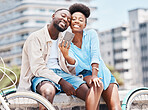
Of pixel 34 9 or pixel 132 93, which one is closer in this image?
pixel 132 93

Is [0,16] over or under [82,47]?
over

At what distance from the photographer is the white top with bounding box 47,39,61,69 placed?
358 centimetres

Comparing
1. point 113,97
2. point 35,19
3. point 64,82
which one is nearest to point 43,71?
point 64,82

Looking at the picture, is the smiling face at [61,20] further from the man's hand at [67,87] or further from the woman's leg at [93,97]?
the woman's leg at [93,97]

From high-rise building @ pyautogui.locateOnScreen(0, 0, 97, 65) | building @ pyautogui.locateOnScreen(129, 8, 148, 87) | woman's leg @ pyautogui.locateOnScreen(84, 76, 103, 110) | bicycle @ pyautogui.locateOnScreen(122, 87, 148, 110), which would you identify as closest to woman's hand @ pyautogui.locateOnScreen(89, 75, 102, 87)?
woman's leg @ pyautogui.locateOnScreen(84, 76, 103, 110)

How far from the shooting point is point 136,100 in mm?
3869

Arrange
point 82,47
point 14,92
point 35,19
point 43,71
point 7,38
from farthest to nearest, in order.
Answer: point 7,38
point 35,19
point 82,47
point 43,71
point 14,92

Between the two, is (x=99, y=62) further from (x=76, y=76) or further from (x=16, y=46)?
(x=16, y=46)

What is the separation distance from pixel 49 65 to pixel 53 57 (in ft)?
0.34

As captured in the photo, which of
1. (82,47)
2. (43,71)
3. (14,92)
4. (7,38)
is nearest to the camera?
(14,92)

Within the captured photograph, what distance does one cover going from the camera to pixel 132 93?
12.3ft

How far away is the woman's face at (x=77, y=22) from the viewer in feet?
12.1

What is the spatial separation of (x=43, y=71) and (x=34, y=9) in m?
59.4

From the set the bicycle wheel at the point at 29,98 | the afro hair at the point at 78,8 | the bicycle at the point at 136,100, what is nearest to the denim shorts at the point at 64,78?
the bicycle wheel at the point at 29,98
